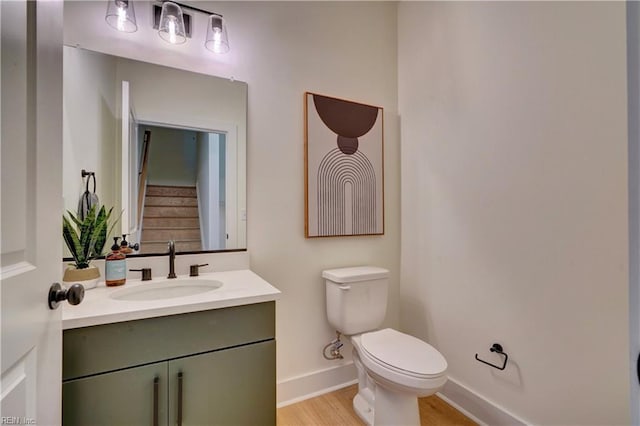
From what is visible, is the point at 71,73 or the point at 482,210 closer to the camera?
the point at 71,73

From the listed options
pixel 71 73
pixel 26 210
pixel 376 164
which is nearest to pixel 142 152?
pixel 71 73

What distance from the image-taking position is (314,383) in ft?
6.10

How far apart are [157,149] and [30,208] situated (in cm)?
93

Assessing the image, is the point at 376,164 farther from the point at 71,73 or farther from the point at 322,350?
the point at 71,73

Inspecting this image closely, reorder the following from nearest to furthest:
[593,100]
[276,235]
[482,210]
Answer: [593,100] → [482,210] → [276,235]

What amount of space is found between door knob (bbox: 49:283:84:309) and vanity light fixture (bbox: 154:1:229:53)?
1308 millimetres

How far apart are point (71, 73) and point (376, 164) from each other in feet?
5.57

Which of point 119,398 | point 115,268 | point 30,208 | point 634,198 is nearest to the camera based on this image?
point 634,198

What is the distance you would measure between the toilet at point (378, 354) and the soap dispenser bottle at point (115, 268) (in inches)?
41.4

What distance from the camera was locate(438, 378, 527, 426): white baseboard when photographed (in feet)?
4.93

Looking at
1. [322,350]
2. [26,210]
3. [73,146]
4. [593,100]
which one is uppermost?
[593,100]

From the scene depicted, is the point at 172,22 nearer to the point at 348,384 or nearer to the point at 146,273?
the point at 146,273

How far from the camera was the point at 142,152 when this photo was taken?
147 cm

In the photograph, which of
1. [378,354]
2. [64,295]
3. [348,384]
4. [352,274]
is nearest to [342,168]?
[352,274]
